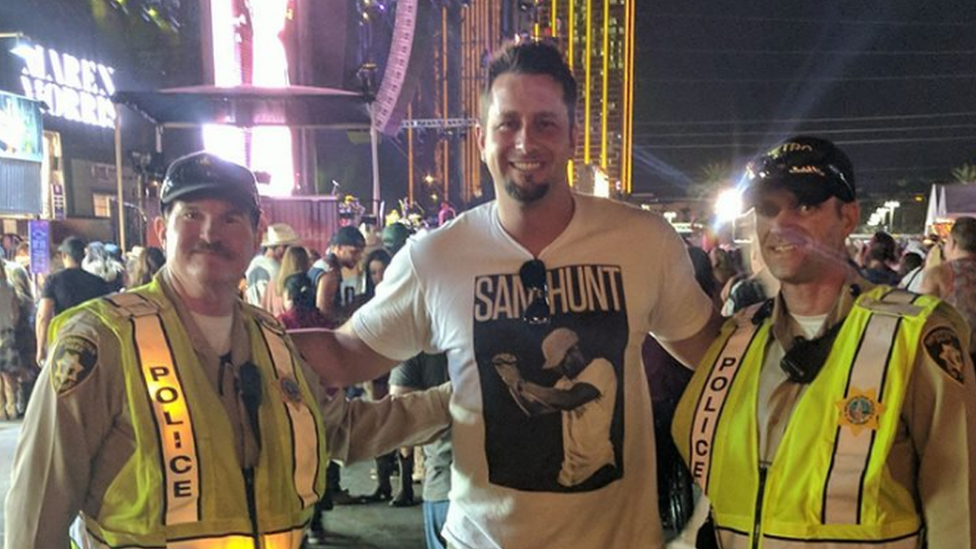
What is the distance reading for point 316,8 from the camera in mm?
17516

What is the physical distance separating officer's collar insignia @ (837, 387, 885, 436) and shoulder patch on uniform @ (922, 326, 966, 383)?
0.16 meters

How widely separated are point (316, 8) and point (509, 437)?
17.1 meters

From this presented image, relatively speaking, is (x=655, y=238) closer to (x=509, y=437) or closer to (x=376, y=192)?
(x=509, y=437)

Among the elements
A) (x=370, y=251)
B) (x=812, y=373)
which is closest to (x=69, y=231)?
(x=370, y=251)

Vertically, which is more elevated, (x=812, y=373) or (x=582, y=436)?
(x=812, y=373)

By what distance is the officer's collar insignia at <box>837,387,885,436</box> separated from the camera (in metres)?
1.79

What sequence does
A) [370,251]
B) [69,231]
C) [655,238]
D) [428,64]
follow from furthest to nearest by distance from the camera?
[428,64] < [69,231] < [370,251] < [655,238]

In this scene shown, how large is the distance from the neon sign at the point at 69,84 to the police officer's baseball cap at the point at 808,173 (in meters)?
17.6

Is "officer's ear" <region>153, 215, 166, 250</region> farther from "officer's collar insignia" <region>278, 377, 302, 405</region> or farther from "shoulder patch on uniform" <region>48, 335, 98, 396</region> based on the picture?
"officer's collar insignia" <region>278, 377, 302, 405</region>

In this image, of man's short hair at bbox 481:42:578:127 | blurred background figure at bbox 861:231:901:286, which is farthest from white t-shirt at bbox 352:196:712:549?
blurred background figure at bbox 861:231:901:286

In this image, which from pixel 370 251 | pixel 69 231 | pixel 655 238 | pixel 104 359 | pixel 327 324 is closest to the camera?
pixel 104 359

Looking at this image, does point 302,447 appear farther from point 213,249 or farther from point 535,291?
point 535,291

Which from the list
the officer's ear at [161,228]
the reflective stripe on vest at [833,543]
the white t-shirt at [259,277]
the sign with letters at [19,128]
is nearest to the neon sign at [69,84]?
the sign with letters at [19,128]

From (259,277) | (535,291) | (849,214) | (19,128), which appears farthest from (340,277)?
(19,128)
